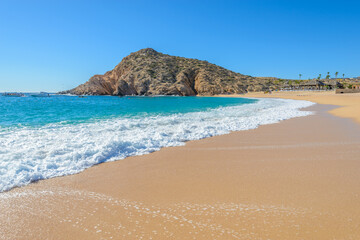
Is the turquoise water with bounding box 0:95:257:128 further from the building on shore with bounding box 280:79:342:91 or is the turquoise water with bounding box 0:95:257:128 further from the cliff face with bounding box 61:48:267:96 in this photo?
the building on shore with bounding box 280:79:342:91

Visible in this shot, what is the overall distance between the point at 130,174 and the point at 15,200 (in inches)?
70.6

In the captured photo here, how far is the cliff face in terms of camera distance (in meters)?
83.3

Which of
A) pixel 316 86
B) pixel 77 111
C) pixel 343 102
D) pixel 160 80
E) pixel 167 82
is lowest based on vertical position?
pixel 343 102

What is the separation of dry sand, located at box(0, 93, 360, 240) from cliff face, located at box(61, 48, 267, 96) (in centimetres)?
7690

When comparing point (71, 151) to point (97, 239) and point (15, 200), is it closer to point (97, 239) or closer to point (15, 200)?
point (15, 200)

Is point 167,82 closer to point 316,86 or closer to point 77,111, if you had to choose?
point 316,86

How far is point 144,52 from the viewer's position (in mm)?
110125

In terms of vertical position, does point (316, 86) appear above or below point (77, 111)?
above

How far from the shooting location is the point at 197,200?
300 cm

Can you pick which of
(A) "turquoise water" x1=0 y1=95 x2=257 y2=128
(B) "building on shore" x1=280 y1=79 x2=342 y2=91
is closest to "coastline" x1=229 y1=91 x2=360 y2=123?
(A) "turquoise water" x1=0 y1=95 x2=257 y2=128

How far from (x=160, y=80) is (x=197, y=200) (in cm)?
8342

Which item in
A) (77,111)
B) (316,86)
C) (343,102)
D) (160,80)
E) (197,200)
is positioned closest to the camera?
(197,200)

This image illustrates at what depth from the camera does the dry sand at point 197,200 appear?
2354 mm

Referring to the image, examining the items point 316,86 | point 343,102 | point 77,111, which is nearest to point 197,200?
point 77,111
